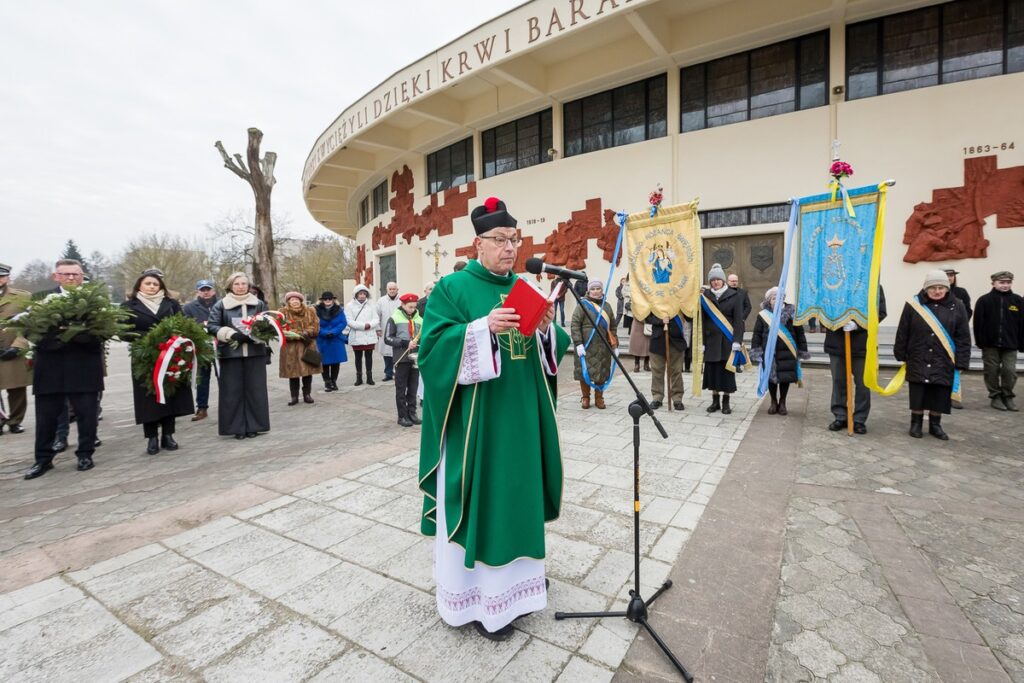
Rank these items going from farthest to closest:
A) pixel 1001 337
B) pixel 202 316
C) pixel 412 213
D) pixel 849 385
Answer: pixel 412 213 → pixel 202 316 → pixel 1001 337 → pixel 849 385

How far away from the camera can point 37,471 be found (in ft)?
15.7

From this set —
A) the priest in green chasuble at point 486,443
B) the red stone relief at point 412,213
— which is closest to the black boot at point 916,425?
the priest in green chasuble at point 486,443

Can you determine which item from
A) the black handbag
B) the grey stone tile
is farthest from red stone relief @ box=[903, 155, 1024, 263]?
the grey stone tile

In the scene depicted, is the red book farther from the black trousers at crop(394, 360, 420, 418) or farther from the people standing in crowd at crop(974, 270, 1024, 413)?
the people standing in crowd at crop(974, 270, 1024, 413)

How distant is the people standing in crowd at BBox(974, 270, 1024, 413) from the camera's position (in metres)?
6.48

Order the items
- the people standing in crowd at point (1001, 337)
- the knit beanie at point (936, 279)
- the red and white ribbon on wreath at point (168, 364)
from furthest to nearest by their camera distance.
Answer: the people standing in crowd at point (1001, 337) < the knit beanie at point (936, 279) < the red and white ribbon on wreath at point (168, 364)

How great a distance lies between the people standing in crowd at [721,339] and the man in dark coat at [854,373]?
1159 millimetres

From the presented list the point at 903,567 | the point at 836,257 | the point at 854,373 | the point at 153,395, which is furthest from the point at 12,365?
the point at 854,373

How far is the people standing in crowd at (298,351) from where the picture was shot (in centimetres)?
823

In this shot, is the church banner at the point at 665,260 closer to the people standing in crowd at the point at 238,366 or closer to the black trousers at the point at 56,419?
the people standing in crowd at the point at 238,366

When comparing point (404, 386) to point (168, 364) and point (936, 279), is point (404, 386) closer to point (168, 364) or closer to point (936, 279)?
point (168, 364)

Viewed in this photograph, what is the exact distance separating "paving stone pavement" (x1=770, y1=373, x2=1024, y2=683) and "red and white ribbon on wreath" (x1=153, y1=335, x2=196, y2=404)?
19.3 ft

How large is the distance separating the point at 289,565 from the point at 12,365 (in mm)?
6053

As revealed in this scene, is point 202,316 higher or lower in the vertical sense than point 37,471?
higher
